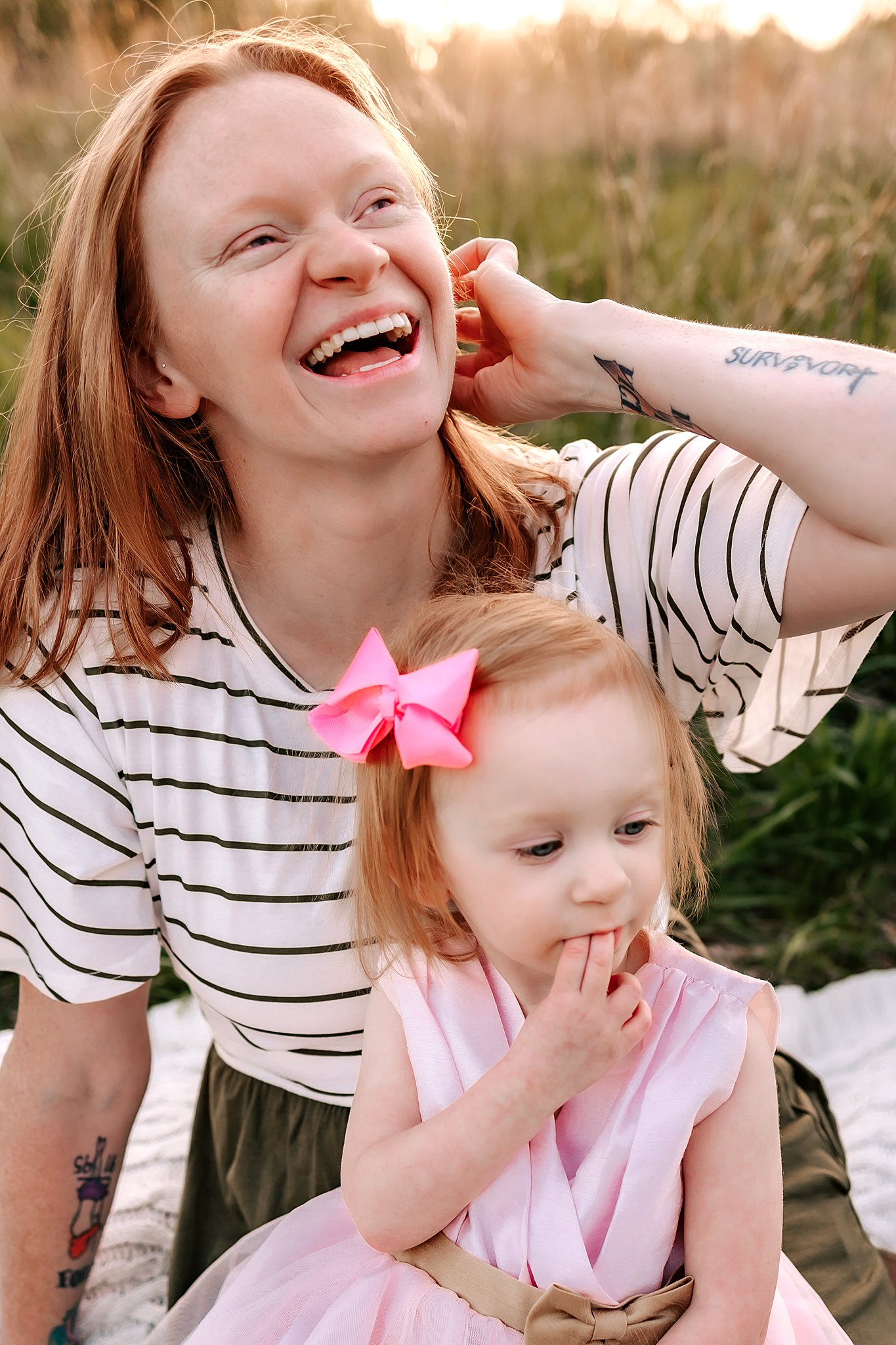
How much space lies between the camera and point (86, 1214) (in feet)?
5.82

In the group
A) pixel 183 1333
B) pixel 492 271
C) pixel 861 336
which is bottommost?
pixel 183 1333

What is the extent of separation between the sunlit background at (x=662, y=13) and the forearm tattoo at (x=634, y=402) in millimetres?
2296

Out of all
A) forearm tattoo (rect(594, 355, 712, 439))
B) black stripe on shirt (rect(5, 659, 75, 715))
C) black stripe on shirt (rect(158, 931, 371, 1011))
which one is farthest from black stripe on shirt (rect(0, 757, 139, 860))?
forearm tattoo (rect(594, 355, 712, 439))

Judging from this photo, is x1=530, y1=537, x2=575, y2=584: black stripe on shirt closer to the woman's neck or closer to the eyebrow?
the woman's neck

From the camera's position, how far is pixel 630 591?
63.2 inches

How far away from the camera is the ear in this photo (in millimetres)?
1639

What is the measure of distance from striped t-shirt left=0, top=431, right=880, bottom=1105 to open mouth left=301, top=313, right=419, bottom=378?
1.13 feet

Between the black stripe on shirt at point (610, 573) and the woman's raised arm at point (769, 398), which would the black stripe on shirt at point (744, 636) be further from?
the black stripe on shirt at point (610, 573)

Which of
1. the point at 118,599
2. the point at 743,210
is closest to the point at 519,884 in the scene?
the point at 118,599

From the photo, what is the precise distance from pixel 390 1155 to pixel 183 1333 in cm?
53

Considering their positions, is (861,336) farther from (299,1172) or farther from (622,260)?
(299,1172)

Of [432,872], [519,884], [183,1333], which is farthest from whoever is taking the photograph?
[183,1333]

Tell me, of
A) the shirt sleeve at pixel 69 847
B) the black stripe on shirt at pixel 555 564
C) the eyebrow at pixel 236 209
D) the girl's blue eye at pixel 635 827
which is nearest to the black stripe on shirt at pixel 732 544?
the black stripe on shirt at pixel 555 564

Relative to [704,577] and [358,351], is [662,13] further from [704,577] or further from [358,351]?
[704,577]
